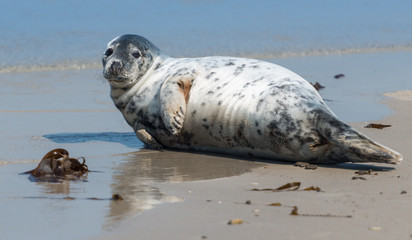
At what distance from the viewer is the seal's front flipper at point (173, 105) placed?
626 centimetres

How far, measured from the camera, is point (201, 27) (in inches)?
763

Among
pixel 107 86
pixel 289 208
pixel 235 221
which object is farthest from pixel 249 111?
pixel 107 86

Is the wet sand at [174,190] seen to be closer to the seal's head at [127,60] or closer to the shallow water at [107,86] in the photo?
the shallow water at [107,86]

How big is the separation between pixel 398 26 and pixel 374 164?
15.5 metres

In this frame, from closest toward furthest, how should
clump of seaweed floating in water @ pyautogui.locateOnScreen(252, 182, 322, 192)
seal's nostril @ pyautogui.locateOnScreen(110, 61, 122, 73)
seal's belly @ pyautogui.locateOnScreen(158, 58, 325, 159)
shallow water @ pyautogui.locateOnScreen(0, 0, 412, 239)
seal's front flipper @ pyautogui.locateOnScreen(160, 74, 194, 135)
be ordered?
1. shallow water @ pyautogui.locateOnScreen(0, 0, 412, 239)
2. clump of seaweed floating in water @ pyautogui.locateOnScreen(252, 182, 322, 192)
3. seal's belly @ pyautogui.locateOnScreen(158, 58, 325, 159)
4. seal's front flipper @ pyautogui.locateOnScreen(160, 74, 194, 135)
5. seal's nostril @ pyautogui.locateOnScreen(110, 61, 122, 73)

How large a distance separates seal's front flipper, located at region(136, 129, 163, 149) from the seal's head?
510mm

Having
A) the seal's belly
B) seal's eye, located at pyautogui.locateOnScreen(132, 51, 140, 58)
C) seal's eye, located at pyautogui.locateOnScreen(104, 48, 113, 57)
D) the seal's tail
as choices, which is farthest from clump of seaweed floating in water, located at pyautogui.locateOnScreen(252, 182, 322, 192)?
seal's eye, located at pyautogui.locateOnScreen(104, 48, 113, 57)

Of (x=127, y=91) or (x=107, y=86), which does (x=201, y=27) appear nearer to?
(x=107, y=86)

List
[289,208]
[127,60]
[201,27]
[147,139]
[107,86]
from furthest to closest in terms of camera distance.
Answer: [201,27]
[107,86]
[127,60]
[147,139]
[289,208]

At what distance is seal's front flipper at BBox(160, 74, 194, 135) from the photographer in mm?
6258

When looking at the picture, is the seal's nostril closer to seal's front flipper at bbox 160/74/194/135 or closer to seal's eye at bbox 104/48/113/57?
seal's eye at bbox 104/48/113/57

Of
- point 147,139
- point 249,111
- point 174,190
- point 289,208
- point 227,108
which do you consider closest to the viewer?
point 289,208

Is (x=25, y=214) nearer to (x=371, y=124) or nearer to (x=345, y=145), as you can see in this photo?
(x=345, y=145)

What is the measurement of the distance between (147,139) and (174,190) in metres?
1.77
